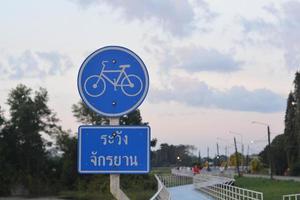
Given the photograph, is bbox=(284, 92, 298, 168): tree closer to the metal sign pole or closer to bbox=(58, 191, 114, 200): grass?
→ bbox=(58, 191, 114, 200): grass

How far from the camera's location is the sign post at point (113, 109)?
20.8 ft

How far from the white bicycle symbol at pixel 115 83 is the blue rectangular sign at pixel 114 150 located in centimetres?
36

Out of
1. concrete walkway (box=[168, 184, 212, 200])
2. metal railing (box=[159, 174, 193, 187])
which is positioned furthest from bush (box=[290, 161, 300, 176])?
concrete walkway (box=[168, 184, 212, 200])

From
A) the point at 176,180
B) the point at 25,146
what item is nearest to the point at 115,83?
the point at 176,180

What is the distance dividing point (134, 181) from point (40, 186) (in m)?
24.9

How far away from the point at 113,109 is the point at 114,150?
41cm

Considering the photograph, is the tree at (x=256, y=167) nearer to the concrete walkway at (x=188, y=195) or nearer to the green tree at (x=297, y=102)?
the green tree at (x=297, y=102)

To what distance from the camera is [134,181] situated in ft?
290

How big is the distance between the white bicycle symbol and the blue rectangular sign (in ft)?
1.18

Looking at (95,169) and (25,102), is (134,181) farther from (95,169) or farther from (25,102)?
(95,169)

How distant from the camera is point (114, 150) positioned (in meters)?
6.34

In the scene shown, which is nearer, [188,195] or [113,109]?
[113,109]

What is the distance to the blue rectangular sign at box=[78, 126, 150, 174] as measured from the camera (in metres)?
6.32

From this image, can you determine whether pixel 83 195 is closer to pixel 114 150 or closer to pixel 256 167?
pixel 256 167
